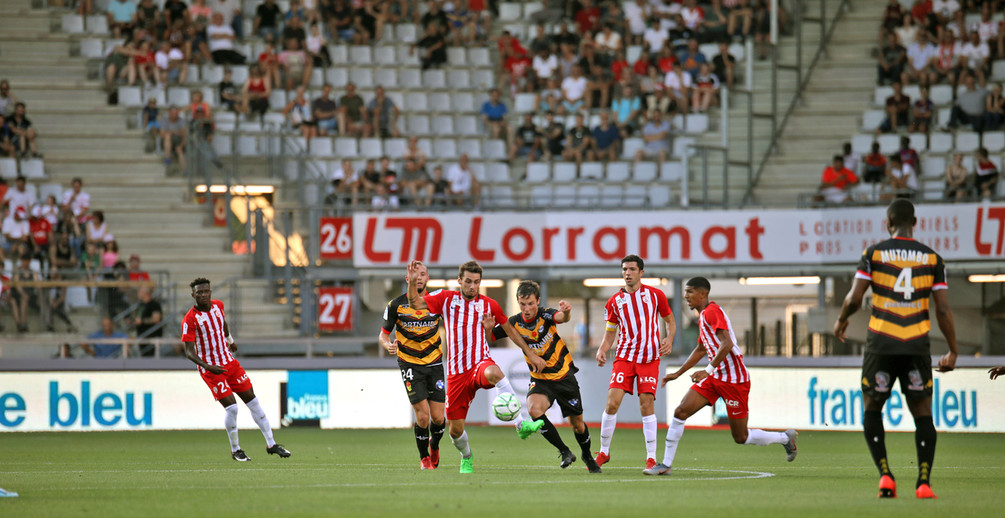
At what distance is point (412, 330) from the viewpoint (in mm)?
12633

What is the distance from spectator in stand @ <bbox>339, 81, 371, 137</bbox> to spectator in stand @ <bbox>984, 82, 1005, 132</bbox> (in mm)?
12156

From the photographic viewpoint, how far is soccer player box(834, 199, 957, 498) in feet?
30.4

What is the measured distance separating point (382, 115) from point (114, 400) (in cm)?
892

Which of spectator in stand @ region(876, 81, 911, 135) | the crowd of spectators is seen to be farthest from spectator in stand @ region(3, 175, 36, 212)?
spectator in stand @ region(876, 81, 911, 135)

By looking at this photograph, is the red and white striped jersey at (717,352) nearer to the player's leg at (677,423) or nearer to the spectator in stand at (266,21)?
the player's leg at (677,423)

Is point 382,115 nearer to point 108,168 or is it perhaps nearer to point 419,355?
point 108,168

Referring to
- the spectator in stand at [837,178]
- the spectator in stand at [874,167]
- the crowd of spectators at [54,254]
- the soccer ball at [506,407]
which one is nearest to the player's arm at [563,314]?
the soccer ball at [506,407]

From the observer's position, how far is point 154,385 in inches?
878

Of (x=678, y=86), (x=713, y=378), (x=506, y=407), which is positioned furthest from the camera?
(x=678, y=86)

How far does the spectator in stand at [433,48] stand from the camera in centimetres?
2941

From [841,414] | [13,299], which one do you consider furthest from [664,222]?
[13,299]

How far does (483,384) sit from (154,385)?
1147cm

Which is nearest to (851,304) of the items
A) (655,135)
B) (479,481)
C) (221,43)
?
(479,481)

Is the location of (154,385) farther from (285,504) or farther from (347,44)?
(285,504)
